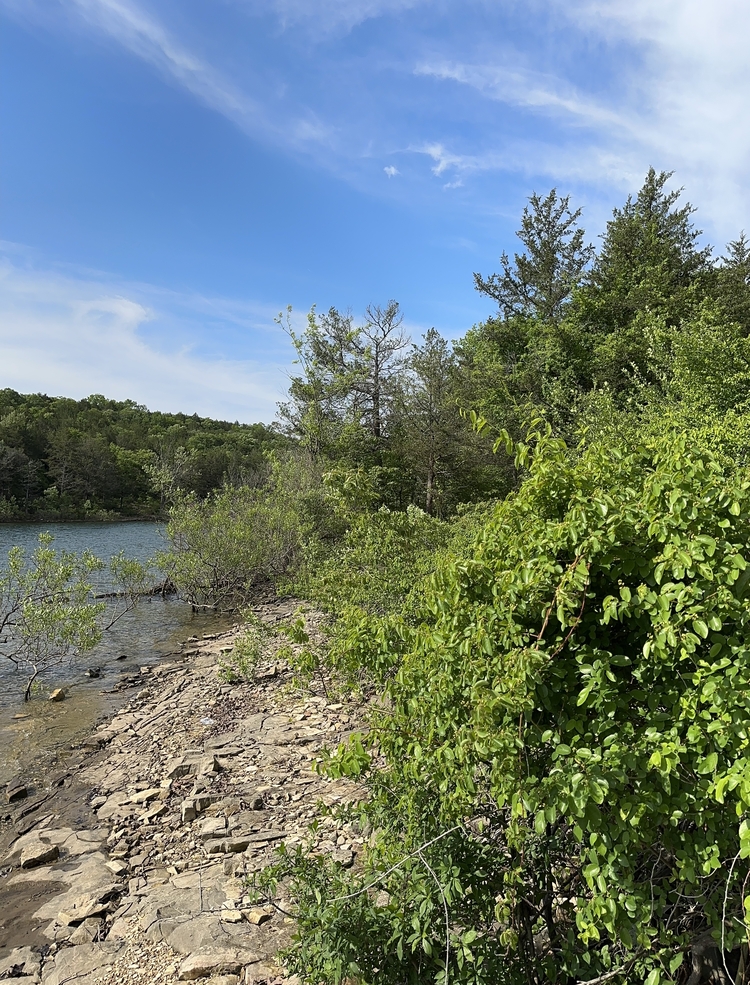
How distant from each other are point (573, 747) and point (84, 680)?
1219 cm

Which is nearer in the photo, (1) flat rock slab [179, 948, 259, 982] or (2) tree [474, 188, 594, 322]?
(1) flat rock slab [179, 948, 259, 982]

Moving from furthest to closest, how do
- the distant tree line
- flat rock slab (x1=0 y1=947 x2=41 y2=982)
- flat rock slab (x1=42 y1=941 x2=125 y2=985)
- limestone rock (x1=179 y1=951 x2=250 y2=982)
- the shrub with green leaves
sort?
1. the distant tree line
2. flat rock slab (x1=0 y1=947 x2=41 y2=982)
3. flat rock slab (x1=42 y1=941 x2=125 y2=985)
4. limestone rock (x1=179 y1=951 x2=250 y2=982)
5. the shrub with green leaves

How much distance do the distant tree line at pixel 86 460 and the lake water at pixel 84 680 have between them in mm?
23524

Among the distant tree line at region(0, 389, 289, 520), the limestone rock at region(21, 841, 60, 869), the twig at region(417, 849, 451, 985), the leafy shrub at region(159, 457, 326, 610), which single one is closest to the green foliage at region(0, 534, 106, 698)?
the leafy shrub at region(159, 457, 326, 610)

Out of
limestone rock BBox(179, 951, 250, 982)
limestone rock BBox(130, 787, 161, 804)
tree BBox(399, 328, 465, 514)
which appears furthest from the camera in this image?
tree BBox(399, 328, 465, 514)

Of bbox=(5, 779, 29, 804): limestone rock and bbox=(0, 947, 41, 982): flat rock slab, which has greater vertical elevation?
bbox=(0, 947, 41, 982): flat rock slab

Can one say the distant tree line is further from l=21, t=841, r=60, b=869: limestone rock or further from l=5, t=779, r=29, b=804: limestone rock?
l=21, t=841, r=60, b=869: limestone rock

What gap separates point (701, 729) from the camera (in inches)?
77.5

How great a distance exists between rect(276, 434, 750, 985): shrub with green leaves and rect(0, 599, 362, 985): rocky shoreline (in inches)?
67.1

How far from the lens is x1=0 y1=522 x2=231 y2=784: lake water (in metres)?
8.98

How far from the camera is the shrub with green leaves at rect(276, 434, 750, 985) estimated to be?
2018mm

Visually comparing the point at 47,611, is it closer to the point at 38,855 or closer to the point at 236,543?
the point at 236,543

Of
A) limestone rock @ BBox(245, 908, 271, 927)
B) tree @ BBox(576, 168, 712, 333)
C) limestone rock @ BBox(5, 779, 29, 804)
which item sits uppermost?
tree @ BBox(576, 168, 712, 333)

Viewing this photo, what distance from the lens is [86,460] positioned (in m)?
53.0
